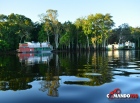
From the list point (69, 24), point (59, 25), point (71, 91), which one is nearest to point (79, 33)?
point (69, 24)

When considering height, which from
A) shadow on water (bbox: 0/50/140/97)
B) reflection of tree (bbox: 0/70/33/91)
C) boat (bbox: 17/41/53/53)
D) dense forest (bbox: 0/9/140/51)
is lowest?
reflection of tree (bbox: 0/70/33/91)

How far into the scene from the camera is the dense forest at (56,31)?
79238 mm

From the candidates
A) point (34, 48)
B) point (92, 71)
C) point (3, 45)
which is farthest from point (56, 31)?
point (92, 71)

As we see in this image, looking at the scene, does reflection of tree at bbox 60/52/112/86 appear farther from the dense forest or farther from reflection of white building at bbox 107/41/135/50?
reflection of white building at bbox 107/41/135/50

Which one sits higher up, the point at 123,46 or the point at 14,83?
the point at 123,46

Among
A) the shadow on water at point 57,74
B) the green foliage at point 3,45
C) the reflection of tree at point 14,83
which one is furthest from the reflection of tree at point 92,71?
the green foliage at point 3,45

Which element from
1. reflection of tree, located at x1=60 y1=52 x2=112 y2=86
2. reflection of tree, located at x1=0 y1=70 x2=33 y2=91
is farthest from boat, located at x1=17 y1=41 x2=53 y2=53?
reflection of tree, located at x1=0 y1=70 x2=33 y2=91

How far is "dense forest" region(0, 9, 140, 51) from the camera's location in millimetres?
79238

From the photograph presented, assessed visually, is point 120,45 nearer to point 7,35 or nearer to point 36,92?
point 7,35

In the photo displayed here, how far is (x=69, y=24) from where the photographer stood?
89.6 metres

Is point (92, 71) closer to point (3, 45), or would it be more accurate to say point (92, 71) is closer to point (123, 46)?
point (3, 45)

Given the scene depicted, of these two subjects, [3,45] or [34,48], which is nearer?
[3,45]

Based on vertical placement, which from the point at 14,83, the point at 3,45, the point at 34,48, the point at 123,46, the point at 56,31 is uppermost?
the point at 56,31

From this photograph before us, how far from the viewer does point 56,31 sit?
8225 cm
